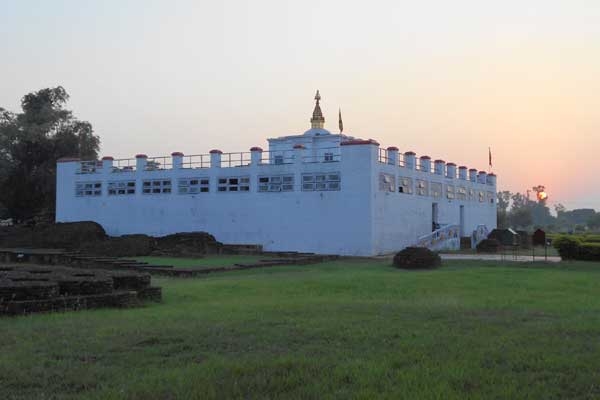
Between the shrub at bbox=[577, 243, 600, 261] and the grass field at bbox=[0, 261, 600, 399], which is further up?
the shrub at bbox=[577, 243, 600, 261]

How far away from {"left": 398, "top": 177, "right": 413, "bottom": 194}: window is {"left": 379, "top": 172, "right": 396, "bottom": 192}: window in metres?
0.75

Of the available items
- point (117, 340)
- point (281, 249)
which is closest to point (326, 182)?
point (281, 249)

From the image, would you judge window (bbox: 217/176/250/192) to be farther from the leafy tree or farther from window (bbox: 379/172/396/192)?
the leafy tree

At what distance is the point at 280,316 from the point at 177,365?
3331 millimetres

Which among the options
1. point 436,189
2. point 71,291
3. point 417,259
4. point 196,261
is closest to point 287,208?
point 196,261

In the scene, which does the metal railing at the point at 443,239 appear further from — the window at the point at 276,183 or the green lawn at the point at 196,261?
the green lawn at the point at 196,261

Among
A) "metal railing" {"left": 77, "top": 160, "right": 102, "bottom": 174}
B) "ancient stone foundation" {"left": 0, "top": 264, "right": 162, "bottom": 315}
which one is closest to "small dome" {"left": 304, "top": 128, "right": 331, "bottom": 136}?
"metal railing" {"left": 77, "top": 160, "right": 102, "bottom": 174}

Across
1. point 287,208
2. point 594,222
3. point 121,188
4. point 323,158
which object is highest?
point 323,158

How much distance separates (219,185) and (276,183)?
3.75m

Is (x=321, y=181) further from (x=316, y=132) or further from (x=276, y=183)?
(x=316, y=132)

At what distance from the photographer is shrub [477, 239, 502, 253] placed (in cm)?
3553

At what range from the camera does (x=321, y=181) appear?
3328 cm

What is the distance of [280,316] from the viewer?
9031 mm

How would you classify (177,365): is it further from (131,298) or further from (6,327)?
(131,298)
